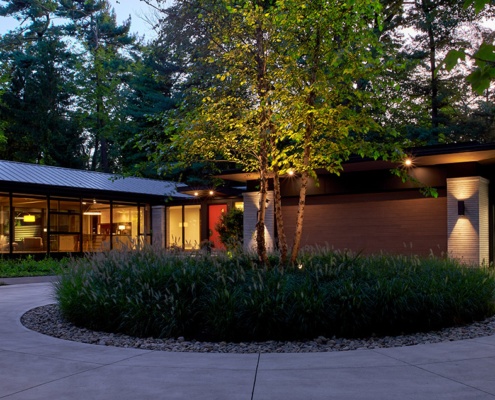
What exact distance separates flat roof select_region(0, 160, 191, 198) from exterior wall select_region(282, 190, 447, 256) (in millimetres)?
5398

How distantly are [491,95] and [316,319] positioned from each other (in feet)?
83.8

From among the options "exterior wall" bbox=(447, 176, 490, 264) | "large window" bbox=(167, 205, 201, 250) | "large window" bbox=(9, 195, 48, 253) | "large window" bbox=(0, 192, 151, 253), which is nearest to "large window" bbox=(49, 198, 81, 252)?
"large window" bbox=(0, 192, 151, 253)

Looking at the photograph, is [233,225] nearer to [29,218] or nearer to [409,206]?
[409,206]

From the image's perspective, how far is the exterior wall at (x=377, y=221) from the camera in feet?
53.8

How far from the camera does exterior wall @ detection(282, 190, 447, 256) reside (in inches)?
646

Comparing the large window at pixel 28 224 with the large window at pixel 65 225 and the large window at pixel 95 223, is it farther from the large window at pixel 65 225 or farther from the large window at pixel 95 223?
the large window at pixel 95 223

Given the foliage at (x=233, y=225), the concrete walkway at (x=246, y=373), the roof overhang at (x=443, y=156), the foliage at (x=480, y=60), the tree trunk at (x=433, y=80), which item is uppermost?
the tree trunk at (x=433, y=80)

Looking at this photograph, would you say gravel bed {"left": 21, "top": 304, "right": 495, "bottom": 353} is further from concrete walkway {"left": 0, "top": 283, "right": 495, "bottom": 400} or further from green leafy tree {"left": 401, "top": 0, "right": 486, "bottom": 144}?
green leafy tree {"left": 401, "top": 0, "right": 486, "bottom": 144}

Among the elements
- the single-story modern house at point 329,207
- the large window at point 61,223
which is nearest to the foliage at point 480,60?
the single-story modern house at point 329,207

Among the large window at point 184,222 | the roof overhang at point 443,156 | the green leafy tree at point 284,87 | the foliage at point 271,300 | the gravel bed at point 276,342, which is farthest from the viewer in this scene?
the large window at point 184,222

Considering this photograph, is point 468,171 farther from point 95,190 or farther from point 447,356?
point 95,190

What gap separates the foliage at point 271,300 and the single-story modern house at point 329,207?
6.99 ft

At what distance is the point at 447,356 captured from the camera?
5.97m

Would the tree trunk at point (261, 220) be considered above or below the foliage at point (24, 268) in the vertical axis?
above
